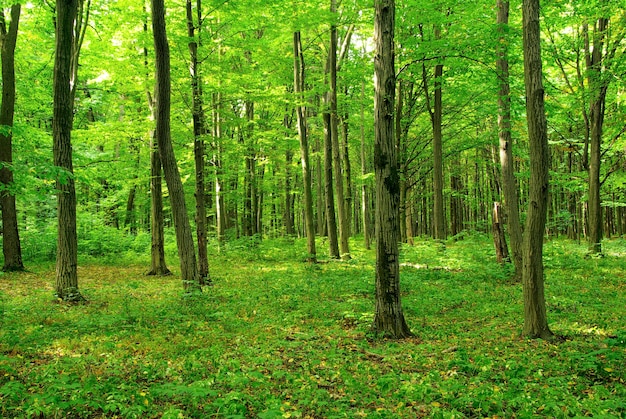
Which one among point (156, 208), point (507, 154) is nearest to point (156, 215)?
point (156, 208)

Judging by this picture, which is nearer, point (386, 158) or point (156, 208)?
point (386, 158)

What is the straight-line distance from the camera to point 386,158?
6.61 meters

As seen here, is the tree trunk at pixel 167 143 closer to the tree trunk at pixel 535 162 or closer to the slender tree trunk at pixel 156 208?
the slender tree trunk at pixel 156 208

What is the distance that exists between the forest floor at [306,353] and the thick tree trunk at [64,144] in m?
0.55

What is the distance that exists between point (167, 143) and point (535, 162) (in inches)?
313

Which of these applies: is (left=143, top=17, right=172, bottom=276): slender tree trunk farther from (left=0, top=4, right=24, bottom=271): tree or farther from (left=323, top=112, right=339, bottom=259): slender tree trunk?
(left=323, top=112, right=339, bottom=259): slender tree trunk

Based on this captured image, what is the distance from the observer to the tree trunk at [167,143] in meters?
9.24

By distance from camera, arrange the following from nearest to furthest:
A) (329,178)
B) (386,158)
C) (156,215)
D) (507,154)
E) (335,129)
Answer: (386,158) → (507,154) → (156,215) → (329,178) → (335,129)

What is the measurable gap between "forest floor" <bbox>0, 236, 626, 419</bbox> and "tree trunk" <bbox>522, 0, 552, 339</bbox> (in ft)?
3.09

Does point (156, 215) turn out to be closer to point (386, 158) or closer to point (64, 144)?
point (64, 144)

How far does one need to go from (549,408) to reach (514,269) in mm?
8597

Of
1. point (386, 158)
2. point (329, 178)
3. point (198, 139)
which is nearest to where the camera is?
point (386, 158)

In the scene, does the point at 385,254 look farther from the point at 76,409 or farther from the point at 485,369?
the point at 76,409

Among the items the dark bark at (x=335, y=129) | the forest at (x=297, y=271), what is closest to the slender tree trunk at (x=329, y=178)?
the forest at (x=297, y=271)
